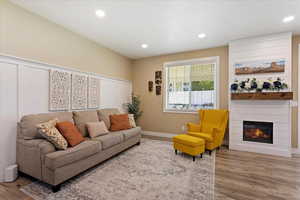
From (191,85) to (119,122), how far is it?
2.57 metres

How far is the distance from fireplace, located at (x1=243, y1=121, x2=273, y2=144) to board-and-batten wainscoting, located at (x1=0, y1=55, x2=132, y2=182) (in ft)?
14.8

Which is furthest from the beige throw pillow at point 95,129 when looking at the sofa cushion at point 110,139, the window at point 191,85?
the window at point 191,85

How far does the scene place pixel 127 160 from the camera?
2.91m

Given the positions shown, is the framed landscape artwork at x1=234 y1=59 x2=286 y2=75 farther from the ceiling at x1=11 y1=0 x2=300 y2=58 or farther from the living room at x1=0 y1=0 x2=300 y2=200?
the ceiling at x1=11 y1=0 x2=300 y2=58

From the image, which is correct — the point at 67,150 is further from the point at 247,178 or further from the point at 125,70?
the point at 125,70

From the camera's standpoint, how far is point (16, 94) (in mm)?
Answer: 2270

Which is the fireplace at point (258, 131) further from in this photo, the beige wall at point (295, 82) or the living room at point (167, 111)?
the beige wall at point (295, 82)

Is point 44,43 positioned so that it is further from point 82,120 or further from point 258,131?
point 258,131

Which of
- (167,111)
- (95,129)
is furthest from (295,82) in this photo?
(95,129)

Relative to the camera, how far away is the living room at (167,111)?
2.06 meters

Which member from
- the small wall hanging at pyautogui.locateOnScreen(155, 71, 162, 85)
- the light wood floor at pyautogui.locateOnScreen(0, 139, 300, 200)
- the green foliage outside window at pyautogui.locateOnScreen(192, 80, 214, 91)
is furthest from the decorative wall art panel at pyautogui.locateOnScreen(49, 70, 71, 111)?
the green foliage outside window at pyautogui.locateOnScreen(192, 80, 214, 91)

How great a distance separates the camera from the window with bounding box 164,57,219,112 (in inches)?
167

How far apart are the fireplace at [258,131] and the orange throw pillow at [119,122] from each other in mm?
2967

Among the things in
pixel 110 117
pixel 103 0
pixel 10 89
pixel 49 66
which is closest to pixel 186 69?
pixel 110 117
